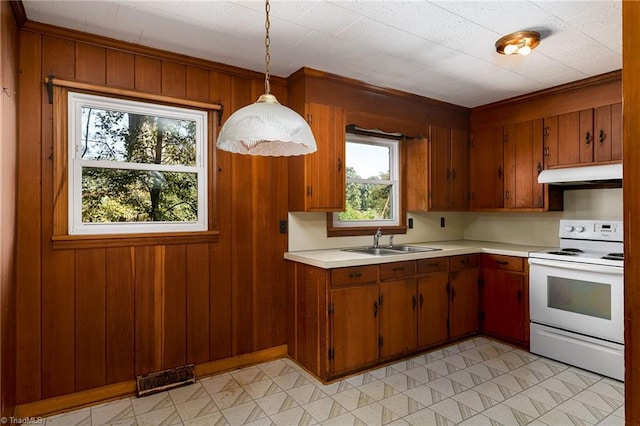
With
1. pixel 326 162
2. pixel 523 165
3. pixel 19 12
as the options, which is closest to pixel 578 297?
pixel 523 165

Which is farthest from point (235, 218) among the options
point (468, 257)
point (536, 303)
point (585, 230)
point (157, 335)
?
point (585, 230)

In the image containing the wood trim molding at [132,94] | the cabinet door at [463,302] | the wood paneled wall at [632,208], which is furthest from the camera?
the cabinet door at [463,302]

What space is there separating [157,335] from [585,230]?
12.4ft

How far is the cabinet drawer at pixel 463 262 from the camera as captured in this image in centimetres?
347

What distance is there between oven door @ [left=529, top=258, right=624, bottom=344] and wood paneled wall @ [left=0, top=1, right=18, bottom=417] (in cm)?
373

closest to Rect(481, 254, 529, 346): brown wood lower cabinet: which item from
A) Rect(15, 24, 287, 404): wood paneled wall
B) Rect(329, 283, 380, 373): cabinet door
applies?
Rect(329, 283, 380, 373): cabinet door

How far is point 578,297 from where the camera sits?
295cm

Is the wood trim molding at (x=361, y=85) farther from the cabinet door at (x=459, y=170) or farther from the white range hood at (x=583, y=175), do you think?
the white range hood at (x=583, y=175)

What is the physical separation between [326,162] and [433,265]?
4.43ft

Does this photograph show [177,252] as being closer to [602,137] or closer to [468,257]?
[468,257]

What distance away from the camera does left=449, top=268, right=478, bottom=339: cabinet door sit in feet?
11.4

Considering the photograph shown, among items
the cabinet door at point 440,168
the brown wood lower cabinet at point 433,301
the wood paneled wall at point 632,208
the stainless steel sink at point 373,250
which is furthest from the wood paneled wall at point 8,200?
the cabinet door at point 440,168

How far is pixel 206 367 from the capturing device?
112 inches

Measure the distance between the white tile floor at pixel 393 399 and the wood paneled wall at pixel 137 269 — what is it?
28 cm
